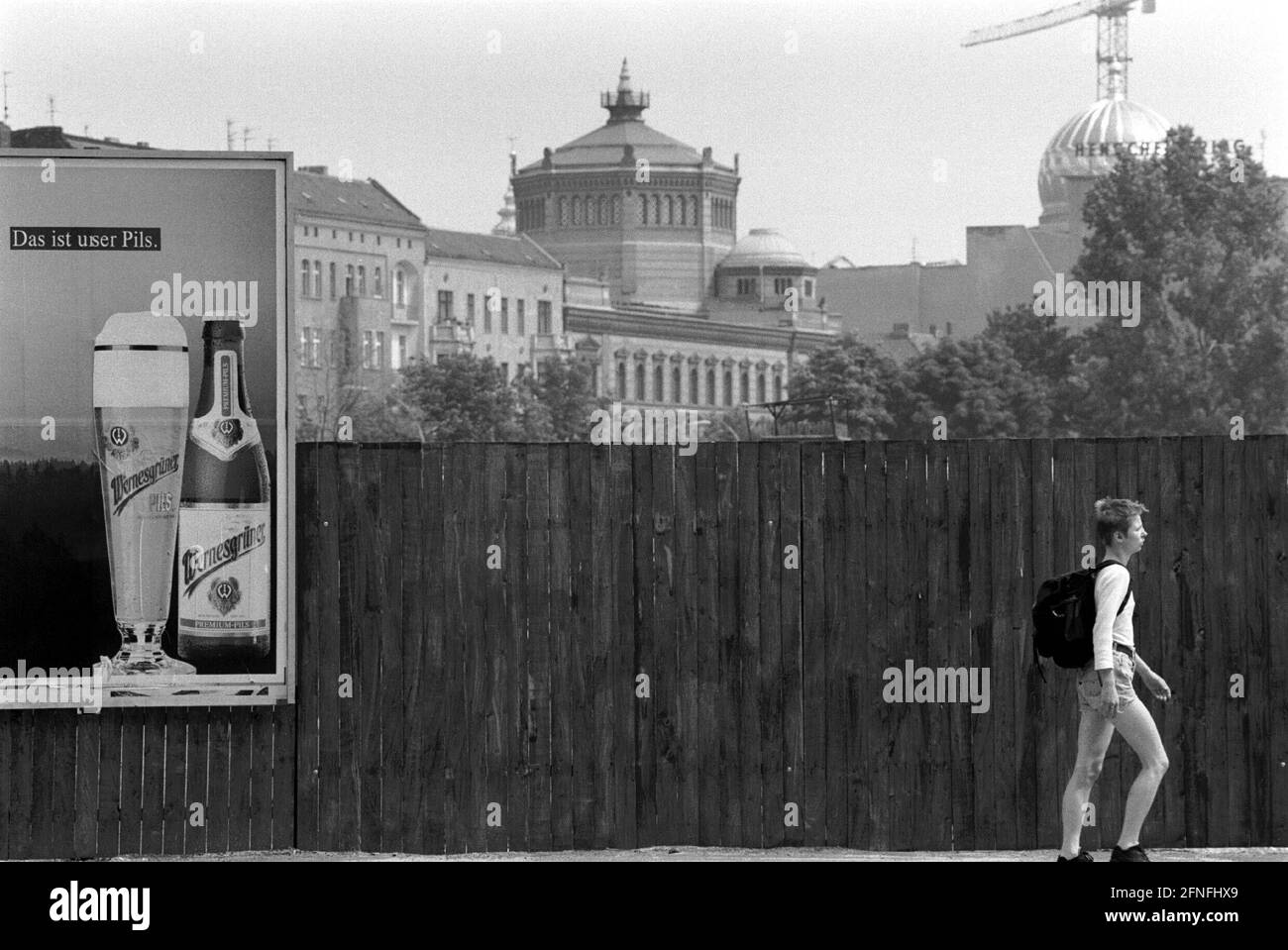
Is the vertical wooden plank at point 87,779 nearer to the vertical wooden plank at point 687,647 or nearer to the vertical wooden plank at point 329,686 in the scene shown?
the vertical wooden plank at point 329,686

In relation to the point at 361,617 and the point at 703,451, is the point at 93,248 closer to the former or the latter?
the point at 361,617

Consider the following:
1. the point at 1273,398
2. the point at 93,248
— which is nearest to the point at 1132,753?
the point at 93,248

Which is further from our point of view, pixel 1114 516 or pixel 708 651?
pixel 708 651

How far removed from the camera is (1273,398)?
4365 inches

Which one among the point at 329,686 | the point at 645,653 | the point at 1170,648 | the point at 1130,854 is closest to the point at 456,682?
the point at 329,686

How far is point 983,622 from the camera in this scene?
1295 cm

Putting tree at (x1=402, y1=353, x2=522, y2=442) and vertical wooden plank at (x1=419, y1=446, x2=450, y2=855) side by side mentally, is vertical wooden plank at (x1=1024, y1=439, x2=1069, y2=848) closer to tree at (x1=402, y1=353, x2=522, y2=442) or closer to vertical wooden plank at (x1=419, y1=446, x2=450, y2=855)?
vertical wooden plank at (x1=419, y1=446, x2=450, y2=855)

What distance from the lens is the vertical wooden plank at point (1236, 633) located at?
12898 mm

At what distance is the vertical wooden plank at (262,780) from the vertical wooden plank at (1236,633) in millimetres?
5040

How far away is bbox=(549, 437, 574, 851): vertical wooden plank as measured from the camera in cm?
1293

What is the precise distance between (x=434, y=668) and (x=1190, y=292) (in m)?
104

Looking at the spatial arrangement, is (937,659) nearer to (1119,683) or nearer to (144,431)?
(1119,683)
